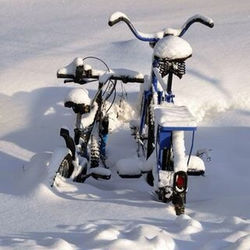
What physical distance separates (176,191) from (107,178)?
0.85m

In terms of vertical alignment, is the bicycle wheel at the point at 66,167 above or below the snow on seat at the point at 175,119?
below

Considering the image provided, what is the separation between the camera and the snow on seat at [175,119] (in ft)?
10.6

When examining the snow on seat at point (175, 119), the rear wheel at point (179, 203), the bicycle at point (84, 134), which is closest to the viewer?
the snow on seat at point (175, 119)

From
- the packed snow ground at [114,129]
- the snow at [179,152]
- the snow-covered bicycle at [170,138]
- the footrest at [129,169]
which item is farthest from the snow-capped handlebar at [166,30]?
the snow at [179,152]

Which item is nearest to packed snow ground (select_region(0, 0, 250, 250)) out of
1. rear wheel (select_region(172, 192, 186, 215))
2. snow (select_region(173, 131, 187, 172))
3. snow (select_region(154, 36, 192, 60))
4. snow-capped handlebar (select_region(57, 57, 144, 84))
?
rear wheel (select_region(172, 192, 186, 215))

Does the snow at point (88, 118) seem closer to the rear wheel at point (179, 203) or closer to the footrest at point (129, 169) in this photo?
the footrest at point (129, 169)

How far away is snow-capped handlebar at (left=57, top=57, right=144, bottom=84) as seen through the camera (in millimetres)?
4586

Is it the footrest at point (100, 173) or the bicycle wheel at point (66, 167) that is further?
the footrest at point (100, 173)

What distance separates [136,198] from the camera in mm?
3697

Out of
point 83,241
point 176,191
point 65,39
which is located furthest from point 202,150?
point 65,39

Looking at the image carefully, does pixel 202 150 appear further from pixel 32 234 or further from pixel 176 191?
pixel 32 234

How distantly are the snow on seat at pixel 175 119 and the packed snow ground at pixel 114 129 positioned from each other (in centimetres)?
52

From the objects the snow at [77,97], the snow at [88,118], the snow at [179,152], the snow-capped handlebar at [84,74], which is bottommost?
the snow at [179,152]

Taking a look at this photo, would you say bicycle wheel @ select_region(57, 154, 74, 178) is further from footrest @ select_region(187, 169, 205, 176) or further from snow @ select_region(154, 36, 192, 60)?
snow @ select_region(154, 36, 192, 60)
